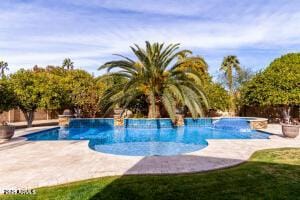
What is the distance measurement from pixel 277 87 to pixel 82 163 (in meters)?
17.4

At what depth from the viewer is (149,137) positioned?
631 inches

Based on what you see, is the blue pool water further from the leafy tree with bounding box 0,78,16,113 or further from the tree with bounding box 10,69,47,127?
the leafy tree with bounding box 0,78,16,113

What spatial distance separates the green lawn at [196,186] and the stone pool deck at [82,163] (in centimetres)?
58

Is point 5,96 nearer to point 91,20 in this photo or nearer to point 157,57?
point 91,20

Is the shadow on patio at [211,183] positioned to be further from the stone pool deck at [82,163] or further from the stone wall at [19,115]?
the stone wall at [19,115]

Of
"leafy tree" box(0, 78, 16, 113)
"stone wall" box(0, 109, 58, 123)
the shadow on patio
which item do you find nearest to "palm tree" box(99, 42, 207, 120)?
"leafy tree" box(0, 78, 16, 113)

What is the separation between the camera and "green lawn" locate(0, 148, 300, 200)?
17.3 feet

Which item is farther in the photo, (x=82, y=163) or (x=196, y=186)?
(x=82, y=163)

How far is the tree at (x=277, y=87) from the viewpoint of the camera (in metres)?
19.5

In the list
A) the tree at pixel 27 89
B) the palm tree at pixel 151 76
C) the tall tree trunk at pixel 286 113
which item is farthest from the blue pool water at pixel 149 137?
the tall tree trunk at pixel 286 113

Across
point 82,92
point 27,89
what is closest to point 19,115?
point 82,92

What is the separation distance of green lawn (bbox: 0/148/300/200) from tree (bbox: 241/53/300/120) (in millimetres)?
13746

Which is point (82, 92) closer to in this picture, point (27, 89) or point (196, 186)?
point (27, 89)

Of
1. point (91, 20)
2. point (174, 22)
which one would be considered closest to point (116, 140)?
point (91, 20)
